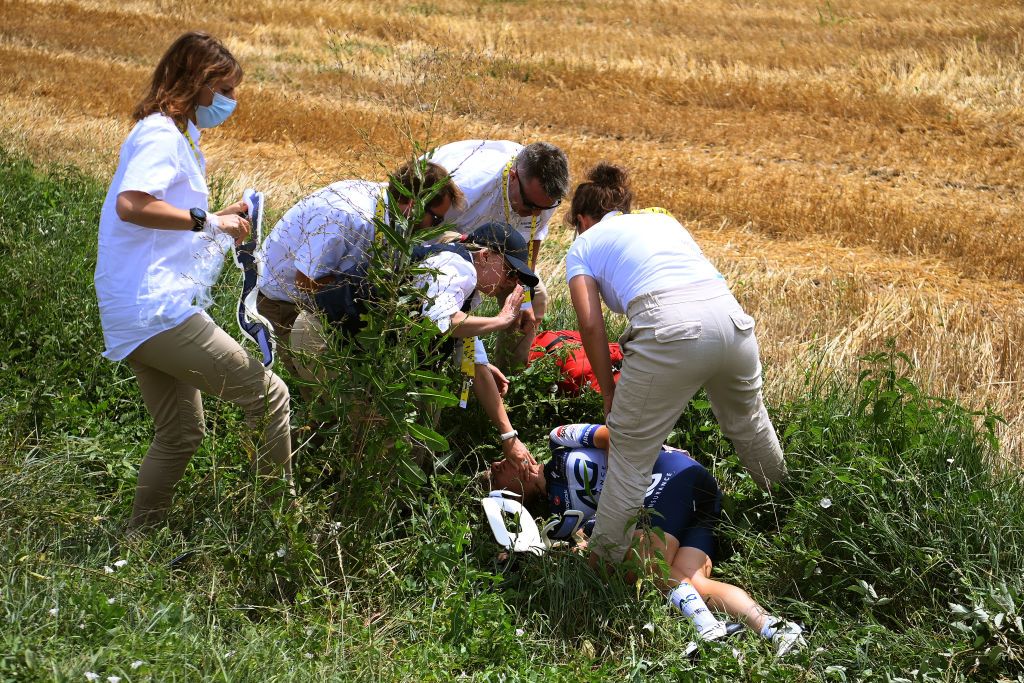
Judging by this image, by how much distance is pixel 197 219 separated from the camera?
11.3ft

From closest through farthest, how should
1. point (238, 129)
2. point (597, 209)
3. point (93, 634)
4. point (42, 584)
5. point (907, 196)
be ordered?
point (93, 634) → point (42, 584) → point (597, 209) → point (907, 196) → point (238, 129)

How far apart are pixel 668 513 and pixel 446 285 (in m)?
1.31

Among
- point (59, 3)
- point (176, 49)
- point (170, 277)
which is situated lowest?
point (59, 3)

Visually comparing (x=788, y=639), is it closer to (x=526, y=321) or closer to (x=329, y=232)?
(x=526, y=321)

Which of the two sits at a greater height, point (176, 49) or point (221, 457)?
point (176, 49)

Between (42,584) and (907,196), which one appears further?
(907,196)

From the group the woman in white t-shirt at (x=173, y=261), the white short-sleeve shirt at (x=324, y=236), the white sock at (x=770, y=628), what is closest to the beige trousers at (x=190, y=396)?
the woman in white t-shirt at (x=173, y=261)

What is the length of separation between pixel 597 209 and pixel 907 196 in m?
7.88

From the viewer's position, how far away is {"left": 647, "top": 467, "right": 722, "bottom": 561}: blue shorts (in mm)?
3947

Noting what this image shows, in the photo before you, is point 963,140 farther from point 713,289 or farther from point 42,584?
point 42,584

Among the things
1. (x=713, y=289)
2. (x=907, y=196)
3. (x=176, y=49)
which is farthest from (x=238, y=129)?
(x=713, y=289)

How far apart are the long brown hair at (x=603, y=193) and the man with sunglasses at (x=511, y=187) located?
1.67ft

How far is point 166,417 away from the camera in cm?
371

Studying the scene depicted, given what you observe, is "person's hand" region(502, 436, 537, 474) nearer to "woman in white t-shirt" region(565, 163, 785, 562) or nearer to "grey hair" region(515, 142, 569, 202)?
"woman in white t-shirt" region(565, 163, 785, 562)
